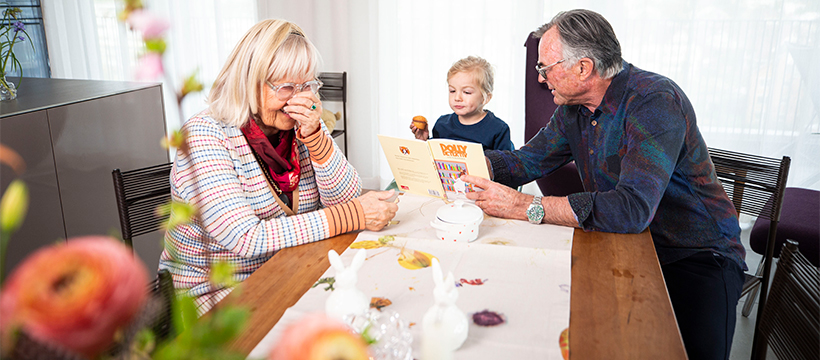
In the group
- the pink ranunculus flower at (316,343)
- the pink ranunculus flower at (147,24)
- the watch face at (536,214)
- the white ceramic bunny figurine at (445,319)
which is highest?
the pink ranunculus flower at (147,24)

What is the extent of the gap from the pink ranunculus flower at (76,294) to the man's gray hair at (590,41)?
142 centimetres

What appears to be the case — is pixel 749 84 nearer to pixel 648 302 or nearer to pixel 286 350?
pixel 648 302

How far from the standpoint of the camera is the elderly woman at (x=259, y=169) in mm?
1294

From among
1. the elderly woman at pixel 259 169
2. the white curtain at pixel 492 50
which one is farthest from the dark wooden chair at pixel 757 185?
the white curtain at pixel 492 50

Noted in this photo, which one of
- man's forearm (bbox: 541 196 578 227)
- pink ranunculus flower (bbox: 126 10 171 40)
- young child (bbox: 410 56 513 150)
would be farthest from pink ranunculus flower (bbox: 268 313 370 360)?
young child (bbox: 410 56 513 150)

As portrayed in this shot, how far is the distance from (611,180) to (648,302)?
0.62 meters

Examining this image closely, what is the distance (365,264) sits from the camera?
1.18 metres

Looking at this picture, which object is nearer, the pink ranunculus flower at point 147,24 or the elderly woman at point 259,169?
the pink ranunculus flower at point 147,24

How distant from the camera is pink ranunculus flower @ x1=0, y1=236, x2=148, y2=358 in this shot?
0.30 meters

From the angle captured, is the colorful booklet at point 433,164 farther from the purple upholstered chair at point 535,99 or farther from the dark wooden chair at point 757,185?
the purple upholstered chair at point 535,99

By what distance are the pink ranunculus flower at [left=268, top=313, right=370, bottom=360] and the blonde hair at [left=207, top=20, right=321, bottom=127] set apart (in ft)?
3.88

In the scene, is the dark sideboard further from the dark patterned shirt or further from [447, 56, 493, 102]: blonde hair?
the dark patterned shirt

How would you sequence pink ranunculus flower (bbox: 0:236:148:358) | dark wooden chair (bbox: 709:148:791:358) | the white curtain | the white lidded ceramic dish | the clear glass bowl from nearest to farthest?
pink ranunculus flower (bbox: 0:236:148:358) → the clear glass bowl → the white lidded ceramic dish → dark wooden chair (bbox: 709:148:791:358) → the white curtain

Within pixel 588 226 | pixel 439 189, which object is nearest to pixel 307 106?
pixel 439 189
